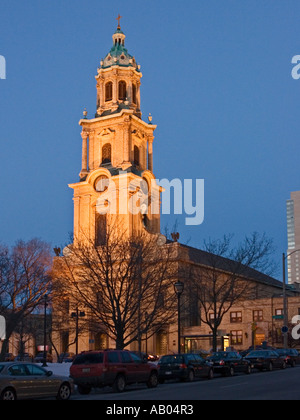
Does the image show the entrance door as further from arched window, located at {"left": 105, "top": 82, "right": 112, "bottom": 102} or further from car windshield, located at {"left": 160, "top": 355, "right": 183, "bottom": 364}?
car windshield, located at {"left": 160, "top": 355, "right": 183, "bottom": 364}

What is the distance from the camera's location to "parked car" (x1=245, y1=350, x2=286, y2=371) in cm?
3678

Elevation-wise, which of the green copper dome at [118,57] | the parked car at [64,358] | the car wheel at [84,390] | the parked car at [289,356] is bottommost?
the parked car at [64,358]

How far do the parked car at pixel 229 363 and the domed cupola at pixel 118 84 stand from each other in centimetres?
6472

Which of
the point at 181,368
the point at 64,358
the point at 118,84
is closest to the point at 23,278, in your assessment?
the point at 64,358

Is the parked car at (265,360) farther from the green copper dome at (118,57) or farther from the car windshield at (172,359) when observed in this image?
the green copper dome at (118,57)

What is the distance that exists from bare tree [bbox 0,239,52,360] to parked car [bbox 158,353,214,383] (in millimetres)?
24272

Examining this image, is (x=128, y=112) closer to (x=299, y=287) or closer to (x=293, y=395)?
(x=299, y=287)

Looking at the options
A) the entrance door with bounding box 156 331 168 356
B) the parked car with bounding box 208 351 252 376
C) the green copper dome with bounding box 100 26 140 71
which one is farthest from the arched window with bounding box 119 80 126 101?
the parked car with bounding box 208 351 252 376

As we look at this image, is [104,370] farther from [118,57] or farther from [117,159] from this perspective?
[118,57]

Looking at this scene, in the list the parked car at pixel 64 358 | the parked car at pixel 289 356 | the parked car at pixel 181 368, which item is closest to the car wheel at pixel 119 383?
the parked car at pixel 181 368

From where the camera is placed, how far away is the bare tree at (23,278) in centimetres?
5472

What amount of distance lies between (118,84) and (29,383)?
81496 mm

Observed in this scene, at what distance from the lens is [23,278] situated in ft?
190
